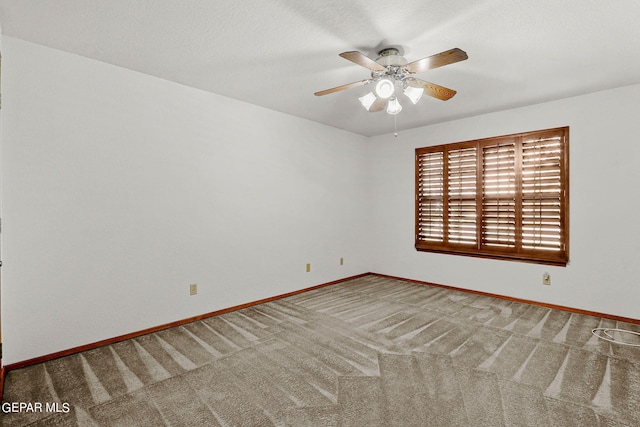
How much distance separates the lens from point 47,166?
8.57 ft

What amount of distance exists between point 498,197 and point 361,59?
3.24 m

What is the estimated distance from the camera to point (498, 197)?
4395 mm

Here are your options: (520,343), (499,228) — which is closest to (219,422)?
(520,343)

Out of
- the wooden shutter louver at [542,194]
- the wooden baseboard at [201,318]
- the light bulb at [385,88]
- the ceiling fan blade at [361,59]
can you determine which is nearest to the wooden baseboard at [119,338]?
the wooden baseboard at [201,318]

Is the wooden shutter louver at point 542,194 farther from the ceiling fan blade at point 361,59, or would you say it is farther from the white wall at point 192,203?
the ceiling fan blade at point 361,59

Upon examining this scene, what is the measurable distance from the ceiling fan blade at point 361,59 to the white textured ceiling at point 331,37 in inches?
9.4

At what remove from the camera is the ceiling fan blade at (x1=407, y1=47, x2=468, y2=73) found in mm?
2068

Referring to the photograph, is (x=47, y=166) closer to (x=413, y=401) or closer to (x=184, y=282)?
(x=184, y=282)

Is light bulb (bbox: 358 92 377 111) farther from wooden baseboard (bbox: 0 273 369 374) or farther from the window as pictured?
wooden baseboard (bbox: 0 273 369 374)

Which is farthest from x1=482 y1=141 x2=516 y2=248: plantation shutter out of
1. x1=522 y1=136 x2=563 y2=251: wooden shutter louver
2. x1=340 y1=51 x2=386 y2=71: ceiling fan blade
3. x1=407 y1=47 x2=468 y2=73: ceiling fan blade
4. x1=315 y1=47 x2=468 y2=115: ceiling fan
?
x1=340 y1=51 x2=386 y2=71: ceiling fan blade

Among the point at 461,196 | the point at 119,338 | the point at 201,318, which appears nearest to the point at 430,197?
the point at 461,196

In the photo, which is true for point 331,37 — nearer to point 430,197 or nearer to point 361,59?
point 361,59

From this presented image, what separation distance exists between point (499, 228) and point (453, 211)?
692 mm

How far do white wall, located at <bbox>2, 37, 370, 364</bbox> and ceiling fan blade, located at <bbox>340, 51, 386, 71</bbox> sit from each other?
2101 mm
